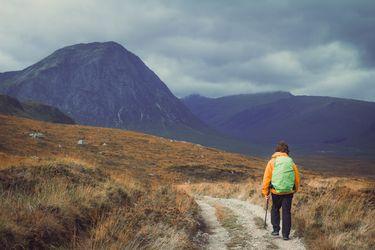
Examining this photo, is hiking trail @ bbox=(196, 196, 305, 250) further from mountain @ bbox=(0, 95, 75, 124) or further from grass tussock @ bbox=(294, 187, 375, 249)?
mountain @ bbox=(0, 95, 75, 124)

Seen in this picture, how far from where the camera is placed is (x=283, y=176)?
1218cm

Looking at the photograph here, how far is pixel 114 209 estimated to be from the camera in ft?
36.6

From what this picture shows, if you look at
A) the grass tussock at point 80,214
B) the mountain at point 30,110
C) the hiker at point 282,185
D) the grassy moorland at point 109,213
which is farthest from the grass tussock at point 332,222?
the mountain at point 30,110

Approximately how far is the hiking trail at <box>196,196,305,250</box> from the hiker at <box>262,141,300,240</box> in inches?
18.0

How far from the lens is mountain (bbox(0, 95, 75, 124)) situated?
11450 centimetres

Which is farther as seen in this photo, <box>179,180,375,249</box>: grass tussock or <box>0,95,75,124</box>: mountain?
<box>0,95,75,124</box>: mountain

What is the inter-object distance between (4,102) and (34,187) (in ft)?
367

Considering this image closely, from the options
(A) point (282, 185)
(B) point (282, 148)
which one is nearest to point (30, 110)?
(B) point (282, 148)

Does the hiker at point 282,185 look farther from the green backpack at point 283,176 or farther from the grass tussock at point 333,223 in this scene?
the grass tussock at point 333,223

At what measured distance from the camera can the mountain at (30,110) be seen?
114500mm

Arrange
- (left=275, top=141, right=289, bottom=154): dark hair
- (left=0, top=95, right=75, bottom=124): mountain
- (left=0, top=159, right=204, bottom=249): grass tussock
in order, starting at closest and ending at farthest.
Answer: (left=0, top=159, right=204, bottom=249): grass tussock, (left=275, top=141, right=289, bottom=154): dark hair, (left=0, top=95, right=75, bottom=124): mountain

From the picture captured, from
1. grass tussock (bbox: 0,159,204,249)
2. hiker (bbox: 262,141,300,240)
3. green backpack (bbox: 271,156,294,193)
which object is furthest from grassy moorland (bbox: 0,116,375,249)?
green backpack (bbox: 271,156,294,193)

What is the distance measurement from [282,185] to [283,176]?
0.24 m

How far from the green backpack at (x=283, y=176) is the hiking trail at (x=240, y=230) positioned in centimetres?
135
